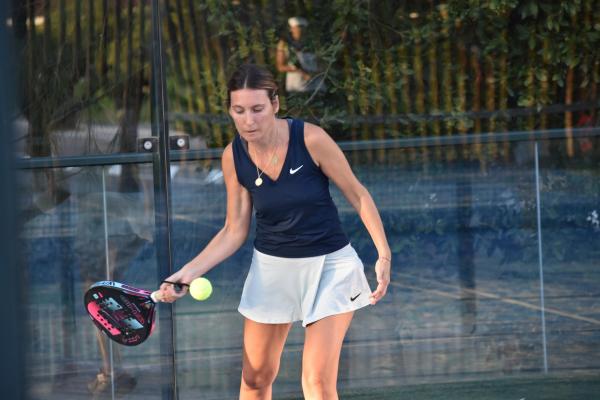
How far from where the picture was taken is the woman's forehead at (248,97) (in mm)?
4543

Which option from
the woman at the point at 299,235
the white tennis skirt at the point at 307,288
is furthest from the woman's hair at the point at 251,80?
the white tennis skirt at the point at 307,288

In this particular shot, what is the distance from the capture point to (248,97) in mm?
4539

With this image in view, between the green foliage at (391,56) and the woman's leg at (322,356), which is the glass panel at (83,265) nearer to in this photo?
the green foliage at (391,56)

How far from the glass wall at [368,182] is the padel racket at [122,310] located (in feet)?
3.29

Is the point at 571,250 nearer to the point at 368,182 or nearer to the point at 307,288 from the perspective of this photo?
the point at 368,182

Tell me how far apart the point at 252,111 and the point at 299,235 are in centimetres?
54

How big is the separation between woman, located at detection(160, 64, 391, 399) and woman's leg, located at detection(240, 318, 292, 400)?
2 cm

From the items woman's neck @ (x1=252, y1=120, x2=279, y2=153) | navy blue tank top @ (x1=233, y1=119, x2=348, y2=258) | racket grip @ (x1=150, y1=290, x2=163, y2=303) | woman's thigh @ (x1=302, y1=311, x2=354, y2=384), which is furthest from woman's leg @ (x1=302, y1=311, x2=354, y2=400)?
woman's neck @ (x1=252, y1=120, x2=279, y2=153)

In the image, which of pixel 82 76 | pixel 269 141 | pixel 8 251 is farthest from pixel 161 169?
pixel 8 251

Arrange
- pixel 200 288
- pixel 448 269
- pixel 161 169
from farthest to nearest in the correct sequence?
1. pixel 448 269
2. pixel 161 169
3. pixel 200 288

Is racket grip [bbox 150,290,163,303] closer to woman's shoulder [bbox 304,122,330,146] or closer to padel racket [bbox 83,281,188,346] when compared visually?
padel racket [bbox 83,281,188,346]

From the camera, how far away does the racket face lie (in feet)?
15.6

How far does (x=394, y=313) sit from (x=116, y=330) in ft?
6.35

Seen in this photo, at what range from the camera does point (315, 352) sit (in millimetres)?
4656
